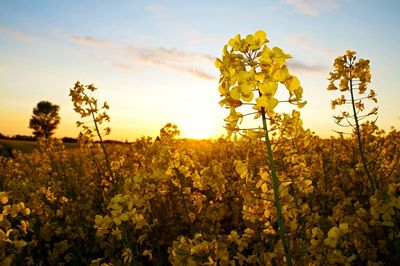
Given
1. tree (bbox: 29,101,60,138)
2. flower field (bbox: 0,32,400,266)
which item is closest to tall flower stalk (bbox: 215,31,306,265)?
flower field (bbox: 0,32,400,266)

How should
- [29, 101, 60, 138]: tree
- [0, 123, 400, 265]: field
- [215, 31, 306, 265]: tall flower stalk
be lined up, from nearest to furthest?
[215, 31, 306, 265]: tall flower stalk
[0, 123, 400, 265]: field
[29, 101, 60, 138]: tree

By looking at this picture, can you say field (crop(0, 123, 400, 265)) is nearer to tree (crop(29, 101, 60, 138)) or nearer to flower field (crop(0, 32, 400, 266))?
flower field (crop(0, 32, 400, 266))

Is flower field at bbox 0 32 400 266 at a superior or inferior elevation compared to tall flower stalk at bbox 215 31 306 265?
inferior

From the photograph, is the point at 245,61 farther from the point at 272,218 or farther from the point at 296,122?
the point at 272,218

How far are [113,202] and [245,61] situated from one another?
65.3 inches

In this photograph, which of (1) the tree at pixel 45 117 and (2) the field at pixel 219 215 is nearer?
(2) the field at pixel 219 215

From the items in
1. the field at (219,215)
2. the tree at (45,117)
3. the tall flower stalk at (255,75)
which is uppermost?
the tree at (45,117)

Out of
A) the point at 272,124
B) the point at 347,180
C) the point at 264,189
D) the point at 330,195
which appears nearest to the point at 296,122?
the point at 272,124

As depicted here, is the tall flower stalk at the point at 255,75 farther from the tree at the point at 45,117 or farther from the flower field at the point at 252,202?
the tree at the point at 45,117

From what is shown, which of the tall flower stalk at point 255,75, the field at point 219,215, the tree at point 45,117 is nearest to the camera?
the tall flower stalk at point 255,75

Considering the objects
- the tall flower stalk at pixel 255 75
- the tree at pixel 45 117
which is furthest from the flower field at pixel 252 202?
the tree at pixel 45 117

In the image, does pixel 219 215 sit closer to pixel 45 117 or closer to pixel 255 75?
pixel 255 75

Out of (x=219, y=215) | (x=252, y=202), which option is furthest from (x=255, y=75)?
(x=219, y=215)

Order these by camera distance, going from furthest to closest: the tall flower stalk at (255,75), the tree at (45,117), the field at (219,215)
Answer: the tree at (45,117) → the field at (219,215) → the tall flower stalk at (255,75)
